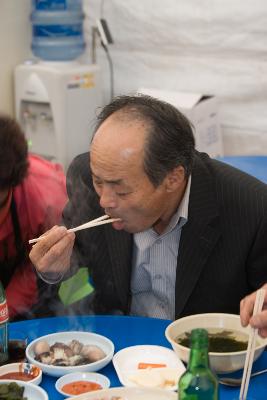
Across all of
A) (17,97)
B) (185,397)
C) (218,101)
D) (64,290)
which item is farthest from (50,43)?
(185,397)

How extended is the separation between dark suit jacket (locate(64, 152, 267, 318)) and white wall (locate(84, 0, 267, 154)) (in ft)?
7.24

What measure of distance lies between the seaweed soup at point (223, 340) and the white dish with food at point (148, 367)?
5cm

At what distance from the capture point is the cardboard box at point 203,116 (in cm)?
456

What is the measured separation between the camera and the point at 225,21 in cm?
464

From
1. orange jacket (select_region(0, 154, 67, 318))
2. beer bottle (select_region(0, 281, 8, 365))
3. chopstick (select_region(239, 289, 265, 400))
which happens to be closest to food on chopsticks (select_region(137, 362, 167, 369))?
chopstick (select_region(239, 289, 265, 400))

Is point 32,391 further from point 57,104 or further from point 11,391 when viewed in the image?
point 57,104

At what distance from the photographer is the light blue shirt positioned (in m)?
2.50

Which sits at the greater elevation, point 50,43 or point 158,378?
point 50,43

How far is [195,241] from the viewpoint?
8.04 feet

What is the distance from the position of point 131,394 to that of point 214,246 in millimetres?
789

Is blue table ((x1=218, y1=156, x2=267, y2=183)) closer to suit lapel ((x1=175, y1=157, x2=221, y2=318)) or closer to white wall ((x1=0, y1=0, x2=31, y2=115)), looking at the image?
suit lapel ((x1=175, y1=157, x2=221, y2=318))

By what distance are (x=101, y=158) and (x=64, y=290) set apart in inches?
27.4

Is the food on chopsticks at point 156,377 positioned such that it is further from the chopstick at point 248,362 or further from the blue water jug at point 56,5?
the blue water jug at point 56,5

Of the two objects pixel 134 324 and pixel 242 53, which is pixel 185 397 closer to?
pixel 134 324
